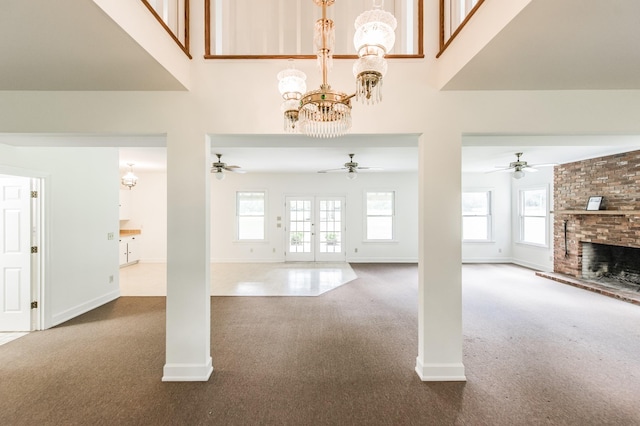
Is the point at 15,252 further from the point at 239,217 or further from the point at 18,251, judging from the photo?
the point at 239,217

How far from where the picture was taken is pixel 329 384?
2320mm

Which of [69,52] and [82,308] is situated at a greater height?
[69,52]

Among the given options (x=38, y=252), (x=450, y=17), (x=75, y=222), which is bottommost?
(x=38, y=252)

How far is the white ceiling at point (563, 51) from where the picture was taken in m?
1.38

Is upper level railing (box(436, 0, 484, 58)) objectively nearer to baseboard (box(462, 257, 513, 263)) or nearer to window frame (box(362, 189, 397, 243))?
window frame (box(362, 189, 397, 243))

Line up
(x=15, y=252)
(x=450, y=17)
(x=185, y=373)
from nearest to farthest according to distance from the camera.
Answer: (x=450, y=17), (x=185, y=373), (x=15, y=252)

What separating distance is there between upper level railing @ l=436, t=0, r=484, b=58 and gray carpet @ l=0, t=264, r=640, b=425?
9.58 feet

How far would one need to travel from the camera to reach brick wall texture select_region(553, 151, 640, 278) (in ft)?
15.6

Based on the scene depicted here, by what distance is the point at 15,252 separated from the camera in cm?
341

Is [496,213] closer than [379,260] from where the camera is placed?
Yes

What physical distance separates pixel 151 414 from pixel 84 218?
→ 11.1ft

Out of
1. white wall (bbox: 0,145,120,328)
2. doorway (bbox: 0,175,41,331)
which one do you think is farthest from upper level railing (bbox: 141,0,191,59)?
doorway (bbox: 0,175,41,331)

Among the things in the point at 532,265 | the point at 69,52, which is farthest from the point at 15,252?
the point at 532,265

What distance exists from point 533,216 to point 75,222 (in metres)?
9.69
